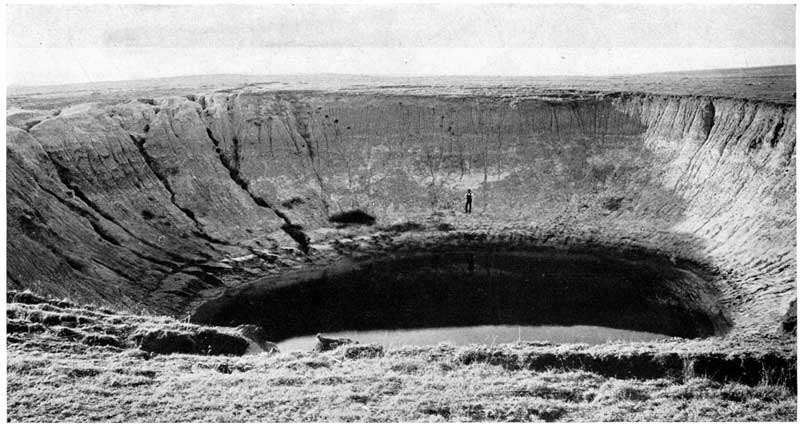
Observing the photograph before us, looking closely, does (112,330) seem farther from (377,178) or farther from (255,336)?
(377,178)

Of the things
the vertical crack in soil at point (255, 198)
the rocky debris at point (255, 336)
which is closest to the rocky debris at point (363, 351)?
the rocky debris at point (255, 336)

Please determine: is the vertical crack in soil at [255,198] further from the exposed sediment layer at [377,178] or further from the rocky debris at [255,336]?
the rocky debris at [255,336]

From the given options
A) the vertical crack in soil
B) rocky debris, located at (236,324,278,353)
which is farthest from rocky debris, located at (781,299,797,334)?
the vertical crack in soil

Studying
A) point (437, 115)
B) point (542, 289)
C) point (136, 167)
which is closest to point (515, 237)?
point (542, 289)

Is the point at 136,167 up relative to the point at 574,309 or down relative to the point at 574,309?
up

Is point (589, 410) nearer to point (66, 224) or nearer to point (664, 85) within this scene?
point (66, 224)
